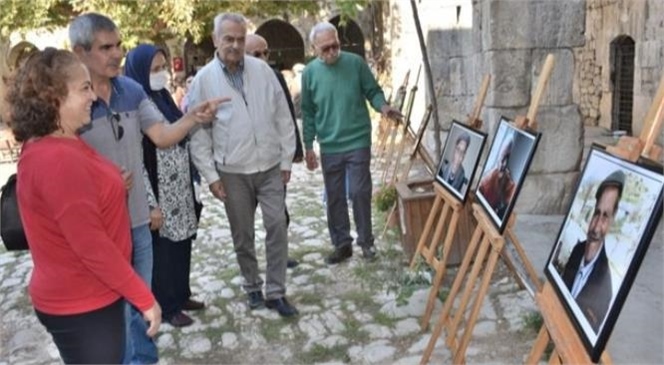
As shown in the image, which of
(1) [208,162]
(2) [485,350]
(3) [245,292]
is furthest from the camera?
(3) [245,292]

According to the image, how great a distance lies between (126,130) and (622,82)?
8.91 metres

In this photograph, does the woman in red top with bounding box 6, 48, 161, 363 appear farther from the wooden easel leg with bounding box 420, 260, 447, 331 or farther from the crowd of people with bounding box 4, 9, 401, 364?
the wooden easel leg with bounding box 420, 260, 447, 331

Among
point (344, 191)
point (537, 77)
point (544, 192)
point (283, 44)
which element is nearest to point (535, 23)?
point (537, 77)

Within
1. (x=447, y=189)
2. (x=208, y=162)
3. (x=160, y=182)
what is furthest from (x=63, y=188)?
(x=447, y=189)

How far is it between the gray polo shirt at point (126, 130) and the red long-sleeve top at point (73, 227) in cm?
55

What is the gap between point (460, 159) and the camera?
9.82 feet

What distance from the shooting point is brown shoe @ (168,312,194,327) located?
3383 mm

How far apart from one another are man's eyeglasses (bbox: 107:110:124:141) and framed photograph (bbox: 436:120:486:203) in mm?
1574

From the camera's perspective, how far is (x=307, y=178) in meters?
7.77

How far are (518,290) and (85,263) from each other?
2.62 m

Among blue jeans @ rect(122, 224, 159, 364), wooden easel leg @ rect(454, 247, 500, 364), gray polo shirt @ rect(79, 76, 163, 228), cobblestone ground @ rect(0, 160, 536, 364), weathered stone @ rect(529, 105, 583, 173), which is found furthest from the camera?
weathered stone @ rect(529, 105, 583, 173)

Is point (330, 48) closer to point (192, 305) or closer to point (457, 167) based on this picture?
point (457, 167)

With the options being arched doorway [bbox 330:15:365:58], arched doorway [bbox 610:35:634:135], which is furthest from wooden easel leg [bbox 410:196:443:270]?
arched doorway [bbox 330:15:365:58]

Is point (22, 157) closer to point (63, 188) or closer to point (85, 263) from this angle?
point (63, 188)
